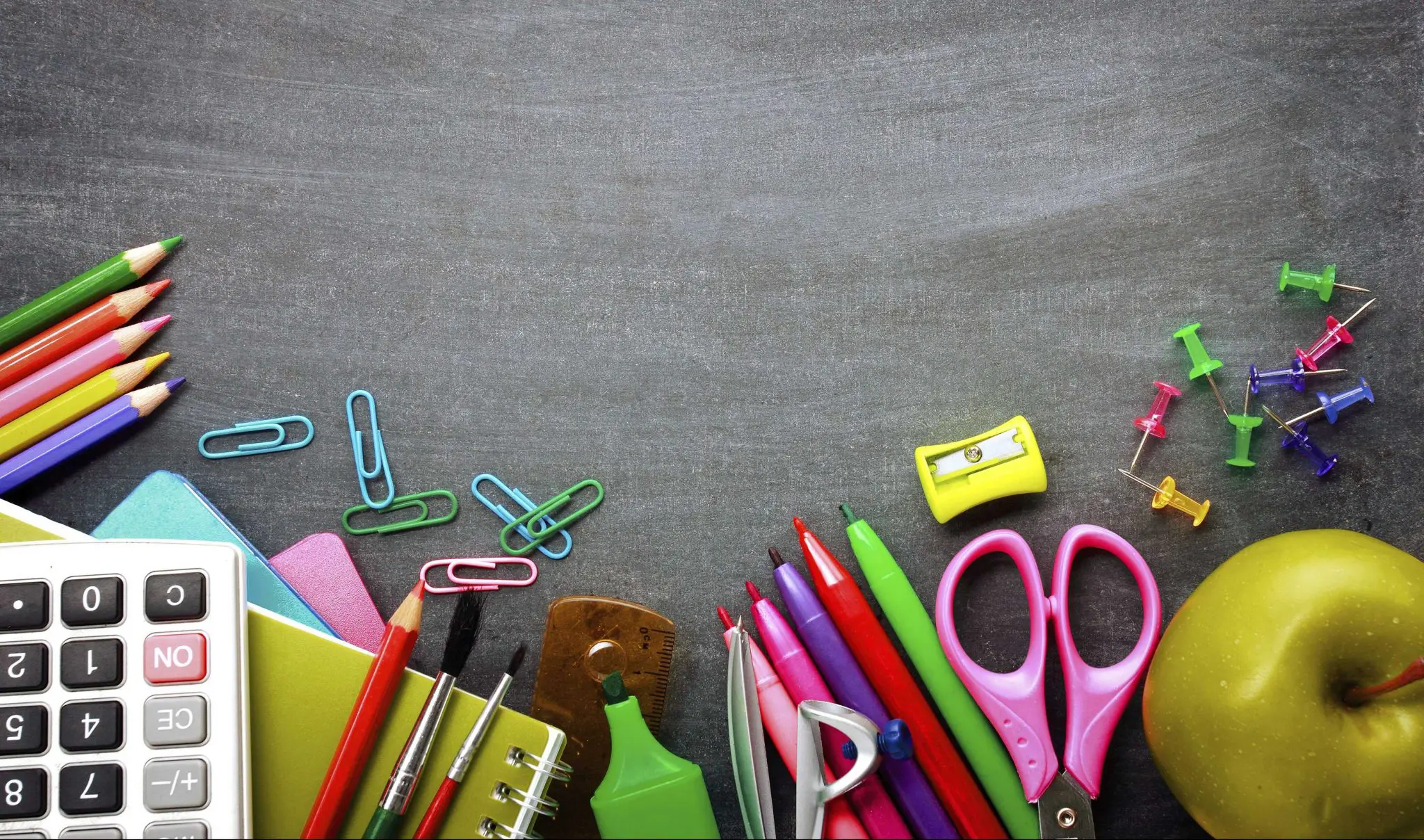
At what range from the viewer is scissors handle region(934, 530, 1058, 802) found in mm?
1015

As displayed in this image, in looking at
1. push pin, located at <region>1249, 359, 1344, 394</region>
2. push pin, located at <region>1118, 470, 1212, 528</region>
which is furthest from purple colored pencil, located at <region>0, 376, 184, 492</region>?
push pin, located at <region>1249, 359, 1344, 394</region>

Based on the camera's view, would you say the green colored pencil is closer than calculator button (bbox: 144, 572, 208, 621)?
No

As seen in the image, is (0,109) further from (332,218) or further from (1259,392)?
(1259,392)

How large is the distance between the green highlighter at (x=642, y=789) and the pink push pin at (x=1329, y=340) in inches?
34.6

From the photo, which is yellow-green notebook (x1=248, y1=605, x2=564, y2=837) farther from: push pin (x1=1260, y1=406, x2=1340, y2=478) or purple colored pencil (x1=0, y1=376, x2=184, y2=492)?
push pin (x1=1260, y1=406, x2=1340, y2=478)

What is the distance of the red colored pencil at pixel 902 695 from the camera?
1035 mm

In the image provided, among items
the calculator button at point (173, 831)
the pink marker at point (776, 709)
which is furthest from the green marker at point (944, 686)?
the calculator button at point (173, 831)

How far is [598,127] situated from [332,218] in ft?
1.16

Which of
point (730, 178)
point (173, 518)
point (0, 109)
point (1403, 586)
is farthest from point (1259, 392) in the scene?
point (0, 109)

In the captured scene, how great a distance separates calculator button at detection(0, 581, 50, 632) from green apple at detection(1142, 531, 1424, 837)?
116 cm

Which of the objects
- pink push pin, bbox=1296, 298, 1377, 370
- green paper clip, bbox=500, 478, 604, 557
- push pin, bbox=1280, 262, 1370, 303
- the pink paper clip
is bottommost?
the pink paper clip

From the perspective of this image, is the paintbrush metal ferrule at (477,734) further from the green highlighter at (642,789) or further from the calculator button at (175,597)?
the calculator button at (175,597)

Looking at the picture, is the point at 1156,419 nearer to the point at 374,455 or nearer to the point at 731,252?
the point at 731,252

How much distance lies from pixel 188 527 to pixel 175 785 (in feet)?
1.00
